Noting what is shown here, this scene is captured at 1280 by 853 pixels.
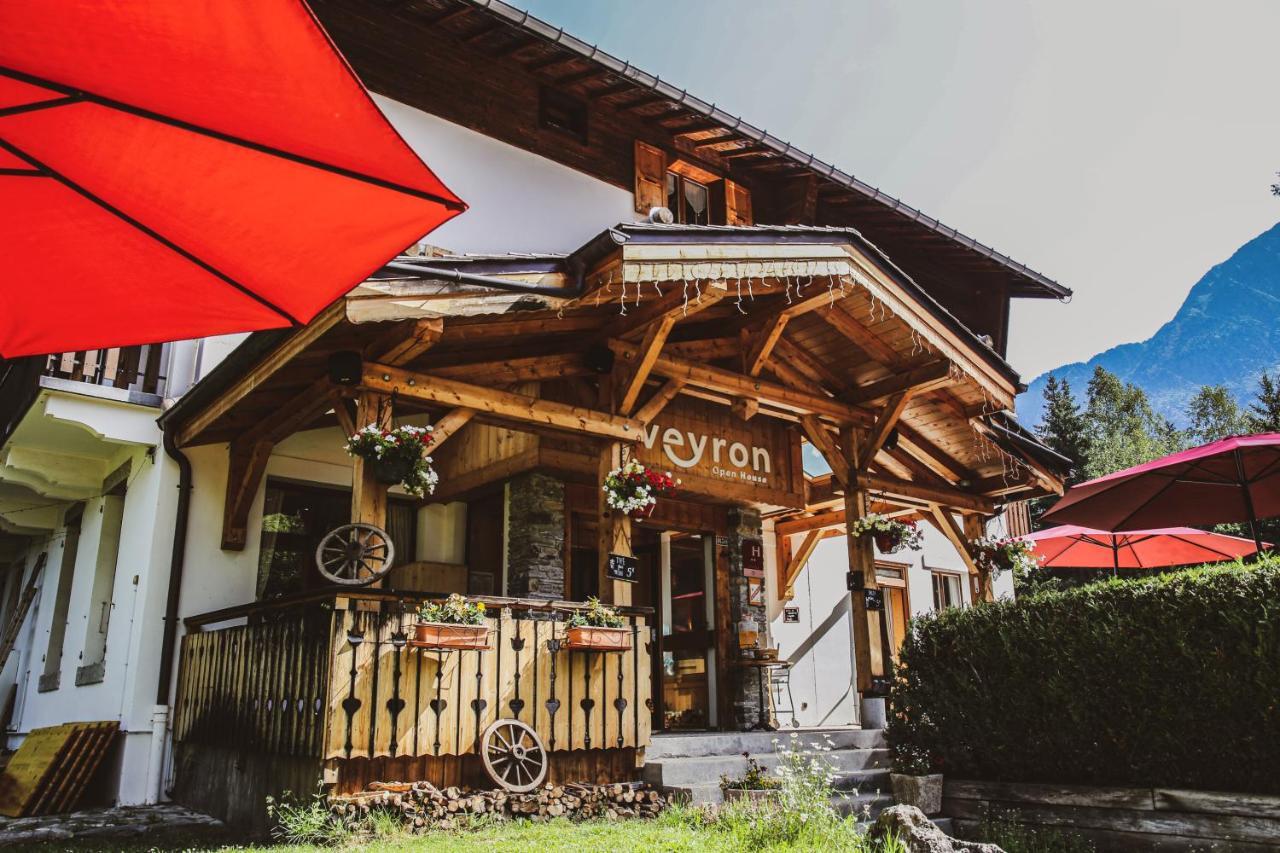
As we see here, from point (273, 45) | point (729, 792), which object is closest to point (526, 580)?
point (729, 792)

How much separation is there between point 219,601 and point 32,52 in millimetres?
7390

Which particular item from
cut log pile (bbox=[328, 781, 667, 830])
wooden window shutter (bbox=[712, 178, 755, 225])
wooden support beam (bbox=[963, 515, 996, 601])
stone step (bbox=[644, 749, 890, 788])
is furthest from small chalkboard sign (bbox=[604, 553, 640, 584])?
wooden window shutter (bbox=[712, 178, 755, 225])

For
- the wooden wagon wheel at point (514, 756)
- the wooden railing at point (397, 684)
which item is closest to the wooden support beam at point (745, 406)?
the wooden railing at point (397, 684)

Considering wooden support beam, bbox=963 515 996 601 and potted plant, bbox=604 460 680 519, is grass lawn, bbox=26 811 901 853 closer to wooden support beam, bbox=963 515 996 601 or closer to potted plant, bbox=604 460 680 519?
potted plant, bbox=604 460 680 519

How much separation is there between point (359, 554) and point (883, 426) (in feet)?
19.3

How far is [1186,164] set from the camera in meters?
105

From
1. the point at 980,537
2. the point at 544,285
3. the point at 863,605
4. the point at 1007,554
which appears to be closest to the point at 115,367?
the point at 544,285

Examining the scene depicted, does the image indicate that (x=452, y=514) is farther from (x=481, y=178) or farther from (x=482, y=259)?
(x=482, y=259)

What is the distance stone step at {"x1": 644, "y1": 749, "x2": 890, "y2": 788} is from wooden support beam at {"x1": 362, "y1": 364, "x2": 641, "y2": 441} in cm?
272

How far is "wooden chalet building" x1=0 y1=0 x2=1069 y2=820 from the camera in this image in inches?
253

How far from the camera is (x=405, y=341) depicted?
6.73m

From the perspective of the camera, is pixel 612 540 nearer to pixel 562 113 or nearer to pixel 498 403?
pixel 498 403

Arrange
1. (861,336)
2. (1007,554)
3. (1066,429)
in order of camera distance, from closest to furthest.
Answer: (861,336) → (1007,554) → (1066,429)

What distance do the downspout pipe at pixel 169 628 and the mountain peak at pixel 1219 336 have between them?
457 feet
